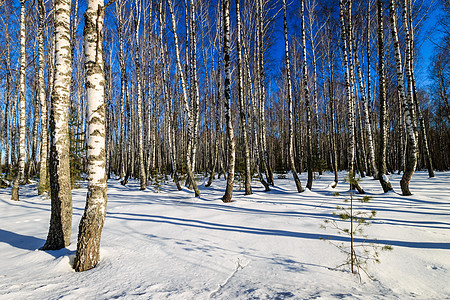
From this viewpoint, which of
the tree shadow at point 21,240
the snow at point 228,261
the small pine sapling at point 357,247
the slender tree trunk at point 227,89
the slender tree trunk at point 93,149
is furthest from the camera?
the slender tree trunk at point 227,89

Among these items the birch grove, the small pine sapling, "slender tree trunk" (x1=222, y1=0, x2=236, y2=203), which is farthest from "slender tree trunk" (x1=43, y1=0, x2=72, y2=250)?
"slender tree trunk" (x1=222, y1=0, x2=236, y2=203)

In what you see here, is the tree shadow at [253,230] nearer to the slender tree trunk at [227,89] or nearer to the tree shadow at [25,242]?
the tree shadow at [25,242]

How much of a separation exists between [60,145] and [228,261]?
10.4ft

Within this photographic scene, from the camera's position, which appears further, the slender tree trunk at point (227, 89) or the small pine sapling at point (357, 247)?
the slender tree trunk at point (227, 89)

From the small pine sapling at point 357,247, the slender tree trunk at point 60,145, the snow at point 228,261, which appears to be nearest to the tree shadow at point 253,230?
the snow at point 228,261

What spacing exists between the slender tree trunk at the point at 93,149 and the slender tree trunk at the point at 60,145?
86 centimetres

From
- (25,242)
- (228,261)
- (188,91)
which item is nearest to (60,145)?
(25,242)

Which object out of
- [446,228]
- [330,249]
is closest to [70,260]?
[330,249]

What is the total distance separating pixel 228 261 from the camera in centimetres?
273

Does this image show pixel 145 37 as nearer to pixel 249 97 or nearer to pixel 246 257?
pixel 249 97

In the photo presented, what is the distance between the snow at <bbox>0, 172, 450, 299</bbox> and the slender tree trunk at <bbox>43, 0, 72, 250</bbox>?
0.29 metres

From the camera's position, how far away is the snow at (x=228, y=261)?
2045mm

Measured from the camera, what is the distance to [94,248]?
2.68m

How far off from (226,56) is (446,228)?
7017 millimetres
